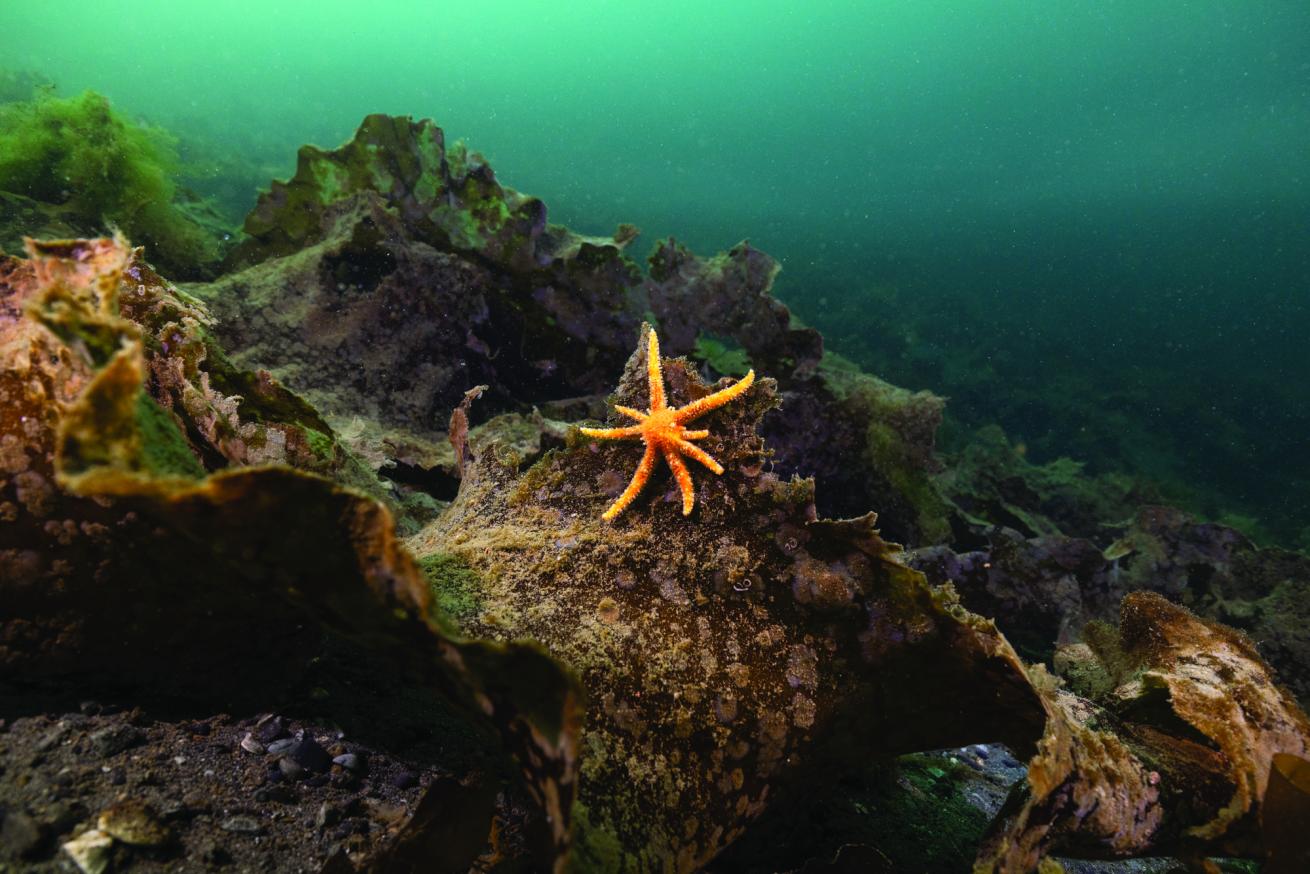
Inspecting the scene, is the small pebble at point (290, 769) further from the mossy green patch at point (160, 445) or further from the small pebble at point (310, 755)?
the mossy green patch at point (160, 445)

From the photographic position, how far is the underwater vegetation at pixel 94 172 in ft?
17.0

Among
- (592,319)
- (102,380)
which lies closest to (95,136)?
(592,319)

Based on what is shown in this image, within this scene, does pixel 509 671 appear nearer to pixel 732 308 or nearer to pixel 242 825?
pixel 242 825

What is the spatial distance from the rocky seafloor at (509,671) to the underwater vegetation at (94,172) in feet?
15.8

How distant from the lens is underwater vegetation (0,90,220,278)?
5.18 meters

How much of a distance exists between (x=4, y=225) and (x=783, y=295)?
20982 millimetres

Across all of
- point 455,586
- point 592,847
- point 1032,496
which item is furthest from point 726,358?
point 1032,496

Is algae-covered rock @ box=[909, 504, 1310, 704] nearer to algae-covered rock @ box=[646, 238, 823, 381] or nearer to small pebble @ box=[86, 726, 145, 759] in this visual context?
algae-covered rock @ box=[646, 238, 823, 381]

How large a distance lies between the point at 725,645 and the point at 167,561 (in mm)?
1716

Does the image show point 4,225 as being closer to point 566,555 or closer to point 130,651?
point 130,651

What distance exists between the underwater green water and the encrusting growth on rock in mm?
10507

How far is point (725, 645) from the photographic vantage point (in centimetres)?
194

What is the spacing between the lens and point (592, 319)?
5.05m

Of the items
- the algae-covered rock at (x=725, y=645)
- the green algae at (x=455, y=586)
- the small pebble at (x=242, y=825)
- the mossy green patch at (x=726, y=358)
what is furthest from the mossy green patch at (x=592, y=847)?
the mossy green patch at (x=726, y=358)
